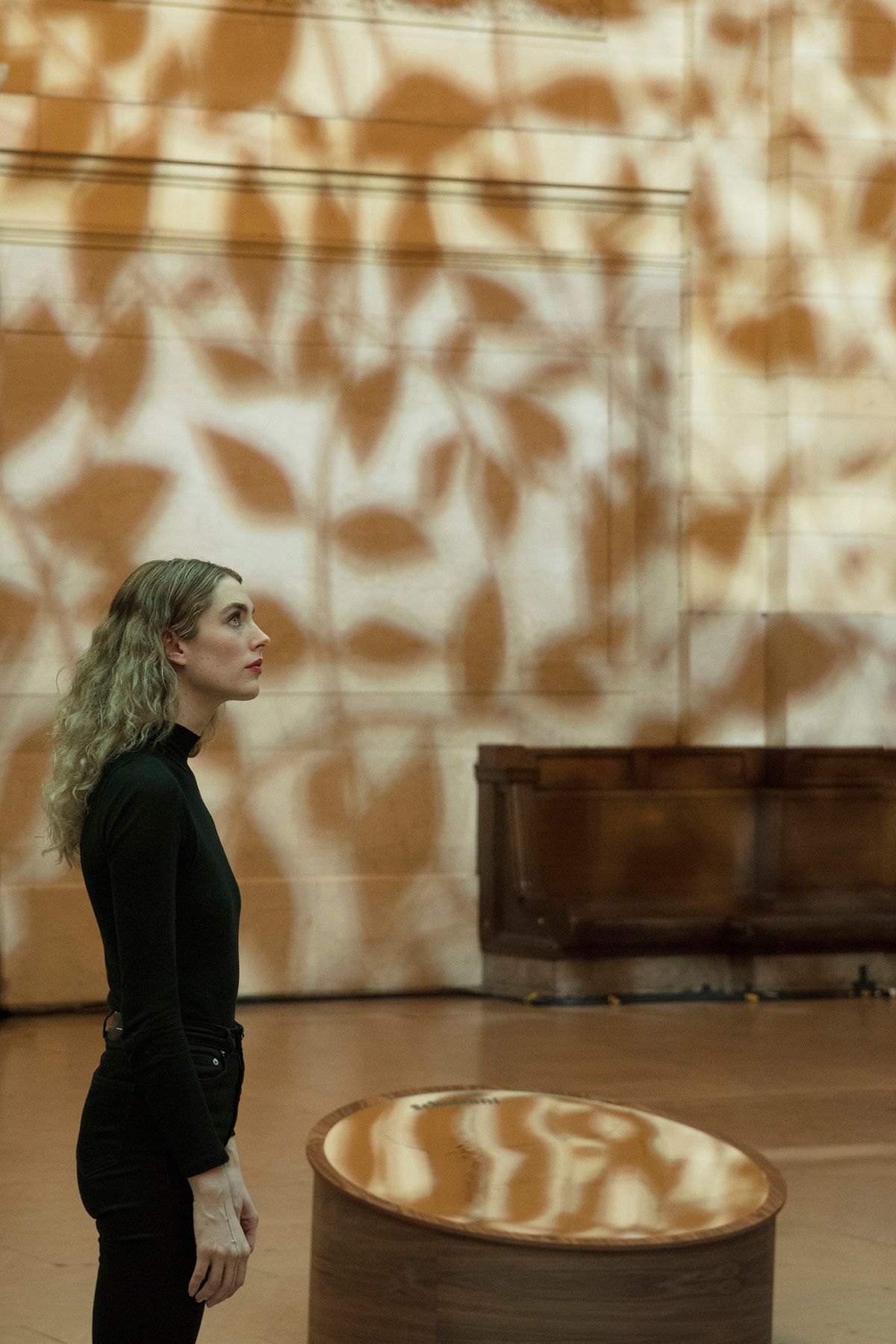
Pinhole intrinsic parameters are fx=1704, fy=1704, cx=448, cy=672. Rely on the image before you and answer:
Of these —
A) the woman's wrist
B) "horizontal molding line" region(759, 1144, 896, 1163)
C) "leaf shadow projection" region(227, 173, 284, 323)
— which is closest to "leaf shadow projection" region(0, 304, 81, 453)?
"leaf shadow projection" region(227, 173, 284, 323)

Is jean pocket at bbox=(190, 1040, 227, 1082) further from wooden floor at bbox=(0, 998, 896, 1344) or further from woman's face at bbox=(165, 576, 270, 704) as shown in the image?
wooden floor at bbox=(0, 998, 896, 1344)

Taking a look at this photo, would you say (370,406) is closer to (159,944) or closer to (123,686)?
(123,686)

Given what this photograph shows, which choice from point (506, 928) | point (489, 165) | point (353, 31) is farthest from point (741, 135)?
point (506, 928)

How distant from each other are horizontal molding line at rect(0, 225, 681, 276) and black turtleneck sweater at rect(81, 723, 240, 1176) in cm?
650

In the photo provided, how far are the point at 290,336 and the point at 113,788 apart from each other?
6.61m

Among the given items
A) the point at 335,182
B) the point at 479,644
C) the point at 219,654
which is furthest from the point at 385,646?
the point at 219,654

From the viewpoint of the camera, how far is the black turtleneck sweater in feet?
6.82

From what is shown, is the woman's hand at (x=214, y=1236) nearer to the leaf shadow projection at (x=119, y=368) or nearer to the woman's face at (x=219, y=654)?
the woman's face at (x=219, y=654)

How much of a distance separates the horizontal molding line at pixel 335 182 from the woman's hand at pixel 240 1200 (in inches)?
268

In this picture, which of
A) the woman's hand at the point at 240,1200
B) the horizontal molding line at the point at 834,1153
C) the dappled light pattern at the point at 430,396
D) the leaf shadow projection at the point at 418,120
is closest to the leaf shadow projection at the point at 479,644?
the dappled light pattern at the point at 430,396

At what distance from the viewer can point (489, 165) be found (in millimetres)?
8719

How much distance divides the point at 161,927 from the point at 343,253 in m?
6.92

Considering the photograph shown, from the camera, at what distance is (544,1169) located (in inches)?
129

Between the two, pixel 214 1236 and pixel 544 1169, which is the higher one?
pixel 214 1236
